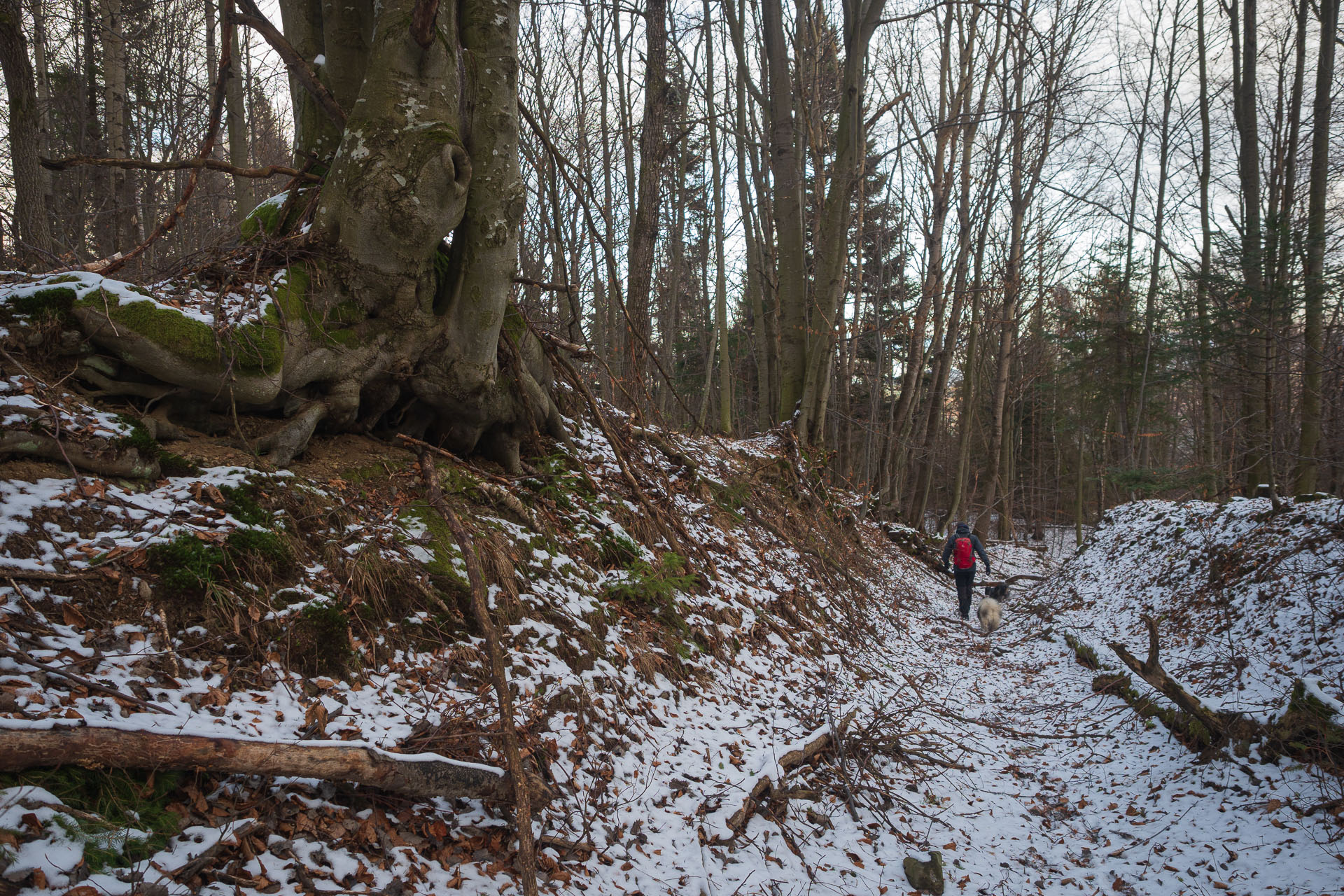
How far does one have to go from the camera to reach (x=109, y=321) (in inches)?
143

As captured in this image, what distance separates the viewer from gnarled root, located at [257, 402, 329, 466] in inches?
161

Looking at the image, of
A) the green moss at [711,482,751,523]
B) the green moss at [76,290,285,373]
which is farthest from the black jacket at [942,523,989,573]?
the green moss at [76,290,285,373]

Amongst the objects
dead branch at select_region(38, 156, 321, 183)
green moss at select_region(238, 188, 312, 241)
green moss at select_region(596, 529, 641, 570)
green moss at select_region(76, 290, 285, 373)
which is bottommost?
green moss at select_region(596, 529, 641, 570)

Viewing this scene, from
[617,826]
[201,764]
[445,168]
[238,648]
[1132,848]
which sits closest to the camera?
[201,764]

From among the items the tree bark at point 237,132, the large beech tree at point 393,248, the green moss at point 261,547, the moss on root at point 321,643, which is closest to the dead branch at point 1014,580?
the large beech tree at point 393,248

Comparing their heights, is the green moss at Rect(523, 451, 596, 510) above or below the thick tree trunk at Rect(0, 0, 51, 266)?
below

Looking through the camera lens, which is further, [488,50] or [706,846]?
[488,50]

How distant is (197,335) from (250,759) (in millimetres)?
2587

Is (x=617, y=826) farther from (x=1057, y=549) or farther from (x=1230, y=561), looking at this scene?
(x=1057, y=549)

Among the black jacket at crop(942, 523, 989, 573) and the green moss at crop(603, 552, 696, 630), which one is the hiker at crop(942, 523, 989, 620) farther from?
the green moss at crop(603, 552, 696, 630)

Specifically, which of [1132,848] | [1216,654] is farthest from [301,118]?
[1216,654]

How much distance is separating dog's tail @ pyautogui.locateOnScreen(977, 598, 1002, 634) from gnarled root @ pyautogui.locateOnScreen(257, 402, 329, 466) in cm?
1022

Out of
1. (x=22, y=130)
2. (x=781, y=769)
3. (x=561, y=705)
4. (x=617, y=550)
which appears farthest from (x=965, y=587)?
(x=22, y=130)

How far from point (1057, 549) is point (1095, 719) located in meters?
21.8
